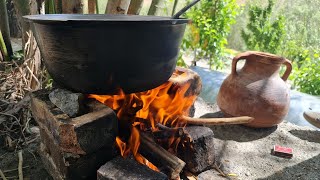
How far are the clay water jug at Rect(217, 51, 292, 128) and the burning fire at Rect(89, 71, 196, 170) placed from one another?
73 centimetres

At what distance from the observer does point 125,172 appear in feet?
4.54

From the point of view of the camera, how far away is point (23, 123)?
2227 millimetres

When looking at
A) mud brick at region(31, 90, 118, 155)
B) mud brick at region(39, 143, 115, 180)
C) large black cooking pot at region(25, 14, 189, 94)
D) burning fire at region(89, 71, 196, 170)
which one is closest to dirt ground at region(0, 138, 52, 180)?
mud brick at region(39, 143, 115, 180)

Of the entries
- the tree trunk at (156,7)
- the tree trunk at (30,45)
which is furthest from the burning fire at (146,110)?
the tree trunk at (156,7)

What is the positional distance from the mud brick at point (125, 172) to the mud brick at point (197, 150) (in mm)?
466

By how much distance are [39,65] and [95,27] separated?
→ 1581mm

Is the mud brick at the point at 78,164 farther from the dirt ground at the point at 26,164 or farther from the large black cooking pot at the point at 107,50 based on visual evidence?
the large black cooking pot at the point at 107,50

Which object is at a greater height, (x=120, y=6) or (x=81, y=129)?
(x=120, y=6)

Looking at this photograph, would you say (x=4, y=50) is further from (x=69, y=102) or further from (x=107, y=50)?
(x=107, y=50)

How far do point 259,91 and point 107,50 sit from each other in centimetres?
166

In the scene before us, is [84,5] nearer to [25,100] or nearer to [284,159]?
[25,100]

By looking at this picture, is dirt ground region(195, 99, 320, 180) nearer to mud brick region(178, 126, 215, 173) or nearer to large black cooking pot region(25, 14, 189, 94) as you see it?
mud brick region(178, 126, 215, 173)

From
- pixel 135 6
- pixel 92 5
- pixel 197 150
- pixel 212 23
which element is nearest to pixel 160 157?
pixel 197 150

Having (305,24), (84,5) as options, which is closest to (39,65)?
(84,5)
